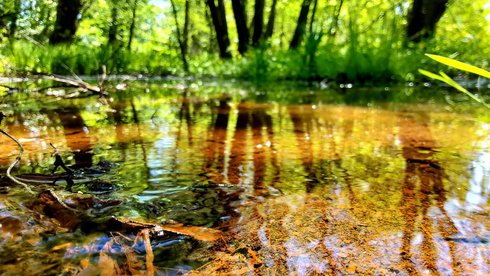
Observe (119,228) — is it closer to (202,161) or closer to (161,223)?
(161,223)

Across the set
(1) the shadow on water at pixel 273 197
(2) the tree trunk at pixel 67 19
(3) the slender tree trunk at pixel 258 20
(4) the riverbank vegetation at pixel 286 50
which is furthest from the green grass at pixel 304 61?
(1) the shadow on water at pixel 273 197

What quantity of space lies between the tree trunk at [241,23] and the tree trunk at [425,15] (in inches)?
180

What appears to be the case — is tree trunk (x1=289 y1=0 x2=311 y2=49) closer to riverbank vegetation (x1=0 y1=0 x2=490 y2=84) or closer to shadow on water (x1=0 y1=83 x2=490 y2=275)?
riverbank vegetation (x1=0 y1=0 x2=490 y2=84)

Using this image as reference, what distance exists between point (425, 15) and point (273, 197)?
8434 millimetres

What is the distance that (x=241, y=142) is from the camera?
1902 mm

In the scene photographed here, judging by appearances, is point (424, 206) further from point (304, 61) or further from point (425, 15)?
point (425, 15)

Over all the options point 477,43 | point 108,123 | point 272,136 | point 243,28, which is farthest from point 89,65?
point 477,43

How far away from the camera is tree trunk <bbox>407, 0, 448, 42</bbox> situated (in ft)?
26.6

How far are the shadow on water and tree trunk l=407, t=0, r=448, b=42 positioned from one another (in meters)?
6.73

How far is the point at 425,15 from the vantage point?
26.9ft

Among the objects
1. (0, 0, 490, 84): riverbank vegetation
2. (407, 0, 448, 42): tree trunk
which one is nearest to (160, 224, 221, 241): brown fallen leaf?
(0, 0, 490, 84): riverbank vegetation

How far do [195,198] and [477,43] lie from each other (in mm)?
7759

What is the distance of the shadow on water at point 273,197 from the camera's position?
77cm

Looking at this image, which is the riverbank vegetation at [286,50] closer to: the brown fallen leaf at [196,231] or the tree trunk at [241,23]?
the tree trunk at [241,23]
